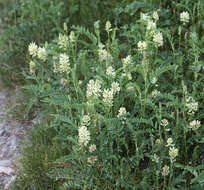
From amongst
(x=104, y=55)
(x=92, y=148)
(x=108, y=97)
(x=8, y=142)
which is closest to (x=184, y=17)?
(x=104, y=55)

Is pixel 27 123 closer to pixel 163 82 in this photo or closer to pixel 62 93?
pixel 62 93

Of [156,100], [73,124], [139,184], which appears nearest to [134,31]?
[156,100]

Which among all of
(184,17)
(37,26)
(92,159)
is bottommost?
(92,159)

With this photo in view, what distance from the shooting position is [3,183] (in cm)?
277

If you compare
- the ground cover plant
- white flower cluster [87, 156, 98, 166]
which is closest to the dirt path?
the ground cover plant

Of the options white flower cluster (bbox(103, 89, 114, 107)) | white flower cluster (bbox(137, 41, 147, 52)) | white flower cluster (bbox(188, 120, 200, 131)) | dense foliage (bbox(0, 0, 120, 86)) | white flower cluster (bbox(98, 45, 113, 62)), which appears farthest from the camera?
dense foliage (bbox(0, 0, 120, 86))

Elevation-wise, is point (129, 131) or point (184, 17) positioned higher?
point (184, 17)

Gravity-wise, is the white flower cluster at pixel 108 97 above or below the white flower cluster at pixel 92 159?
above

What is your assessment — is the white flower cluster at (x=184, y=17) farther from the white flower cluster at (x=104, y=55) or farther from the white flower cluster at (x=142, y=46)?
the white flower cluster at (x=104, y=55)

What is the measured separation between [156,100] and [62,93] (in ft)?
2.33

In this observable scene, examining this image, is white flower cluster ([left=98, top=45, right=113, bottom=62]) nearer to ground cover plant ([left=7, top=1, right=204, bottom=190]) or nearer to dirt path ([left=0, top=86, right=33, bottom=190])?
ground cover plant ([left=7, top=1, right=204, bottom=190])

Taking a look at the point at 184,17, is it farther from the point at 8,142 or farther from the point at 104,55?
the point at 8,142

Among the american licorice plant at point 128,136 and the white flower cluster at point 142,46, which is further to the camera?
the white flower cluster at point 142,46

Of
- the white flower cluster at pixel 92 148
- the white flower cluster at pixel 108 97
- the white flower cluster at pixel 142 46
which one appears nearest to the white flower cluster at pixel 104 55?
the white flower cluster at pixel 142 46
